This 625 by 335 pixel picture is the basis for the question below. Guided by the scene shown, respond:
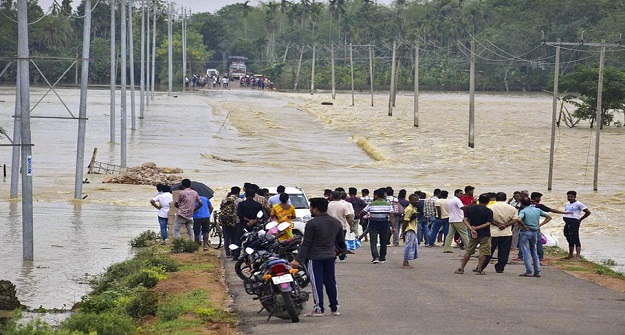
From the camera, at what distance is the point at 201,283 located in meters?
18.4

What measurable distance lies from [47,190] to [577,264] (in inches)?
976

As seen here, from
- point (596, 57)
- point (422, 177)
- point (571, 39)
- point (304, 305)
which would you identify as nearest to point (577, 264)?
point (304, 305)

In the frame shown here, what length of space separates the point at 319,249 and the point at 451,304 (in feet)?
7.51

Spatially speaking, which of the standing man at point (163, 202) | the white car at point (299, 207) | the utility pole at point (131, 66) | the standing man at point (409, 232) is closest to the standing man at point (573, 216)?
the standing man at point (409, 232)

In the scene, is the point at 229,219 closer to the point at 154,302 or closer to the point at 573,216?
the point at 154,302

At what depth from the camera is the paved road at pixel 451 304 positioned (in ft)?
44.4

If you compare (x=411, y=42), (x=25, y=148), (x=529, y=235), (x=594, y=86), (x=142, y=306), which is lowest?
(x=142, y=306)

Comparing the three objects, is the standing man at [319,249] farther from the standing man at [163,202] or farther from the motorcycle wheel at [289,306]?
the standing man at [163,202]

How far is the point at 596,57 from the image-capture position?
127375 mm

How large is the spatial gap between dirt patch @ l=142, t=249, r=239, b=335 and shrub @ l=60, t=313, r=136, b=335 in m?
0.74

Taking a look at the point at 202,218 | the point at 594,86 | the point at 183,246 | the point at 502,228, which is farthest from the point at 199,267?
the point at 594,86

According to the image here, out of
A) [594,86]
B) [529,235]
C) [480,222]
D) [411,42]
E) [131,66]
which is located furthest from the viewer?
[411,42]

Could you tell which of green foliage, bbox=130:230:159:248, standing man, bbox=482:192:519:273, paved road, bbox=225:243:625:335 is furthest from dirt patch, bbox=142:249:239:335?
standing man, bbox=482:192:519:273

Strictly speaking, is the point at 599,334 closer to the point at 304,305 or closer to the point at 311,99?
the point at 304,305
